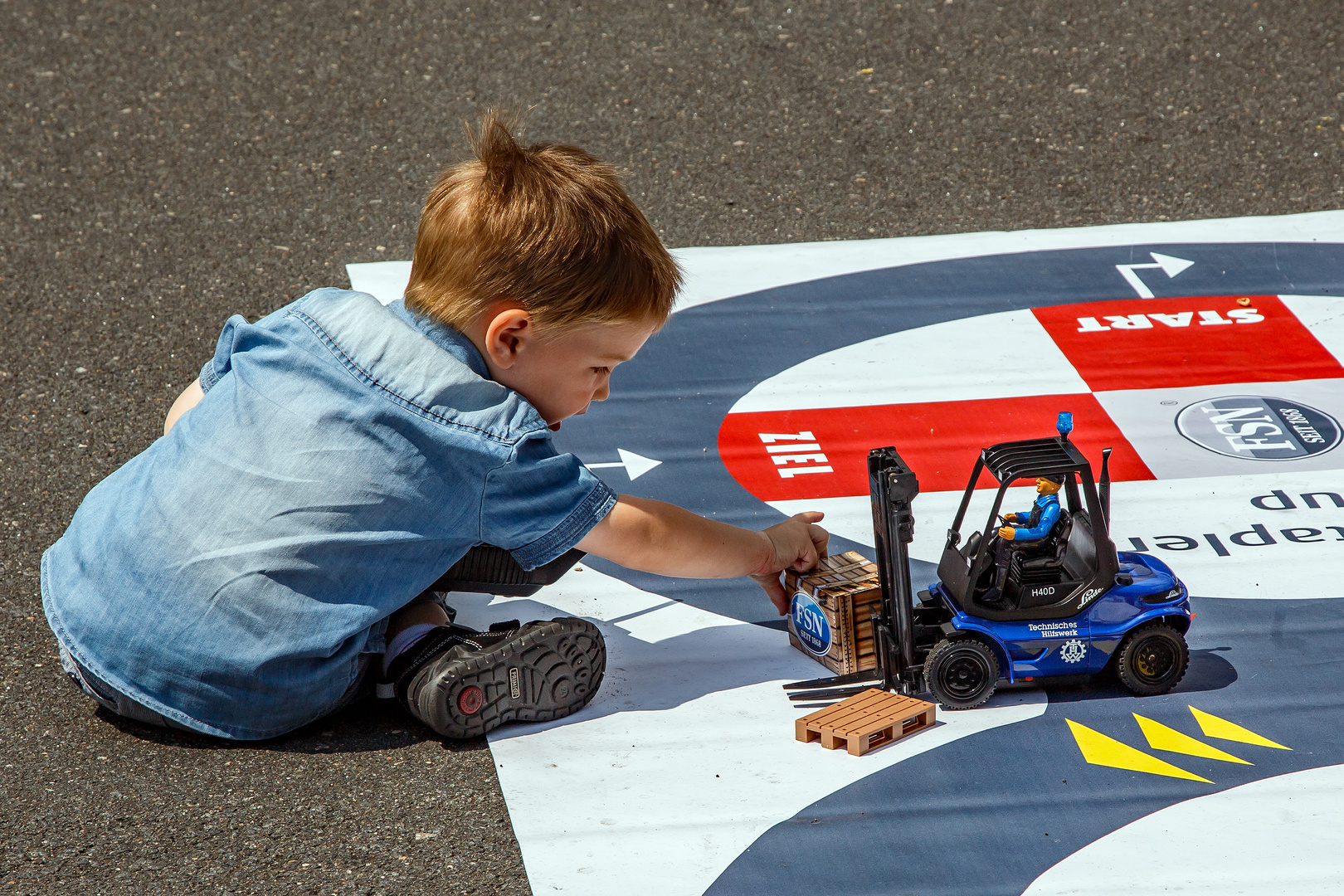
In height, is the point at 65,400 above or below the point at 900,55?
below

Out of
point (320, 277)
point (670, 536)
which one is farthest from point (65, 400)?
point (670, 536)

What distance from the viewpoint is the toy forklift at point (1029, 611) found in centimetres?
290

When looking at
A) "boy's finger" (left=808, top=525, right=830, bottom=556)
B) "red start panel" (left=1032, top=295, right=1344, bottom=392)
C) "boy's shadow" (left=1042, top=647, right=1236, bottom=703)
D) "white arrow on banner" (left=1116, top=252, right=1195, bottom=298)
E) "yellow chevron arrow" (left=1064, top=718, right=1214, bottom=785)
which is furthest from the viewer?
"white arrow on banner" (left=1116, top=252, right=1195, bottom=298)

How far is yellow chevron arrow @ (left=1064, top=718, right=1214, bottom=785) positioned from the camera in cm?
277

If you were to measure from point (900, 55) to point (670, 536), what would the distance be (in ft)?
15.5

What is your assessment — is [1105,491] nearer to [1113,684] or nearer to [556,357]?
[1113,684]

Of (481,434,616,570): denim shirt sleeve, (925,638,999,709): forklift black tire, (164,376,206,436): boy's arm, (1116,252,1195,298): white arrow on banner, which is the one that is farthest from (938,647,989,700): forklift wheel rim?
(1116,252,1195,298): white arrow on banner

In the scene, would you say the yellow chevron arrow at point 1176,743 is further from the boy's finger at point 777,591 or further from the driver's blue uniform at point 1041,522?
the boy's finger at point 777,591

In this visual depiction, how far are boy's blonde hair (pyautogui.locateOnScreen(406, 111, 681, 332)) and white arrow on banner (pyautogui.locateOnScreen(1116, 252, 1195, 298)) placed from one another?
269 cm

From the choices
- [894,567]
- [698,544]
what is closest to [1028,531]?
[894,567]

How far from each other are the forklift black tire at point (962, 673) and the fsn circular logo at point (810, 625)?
0.25 meters

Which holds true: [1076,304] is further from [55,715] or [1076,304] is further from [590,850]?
[55,715]

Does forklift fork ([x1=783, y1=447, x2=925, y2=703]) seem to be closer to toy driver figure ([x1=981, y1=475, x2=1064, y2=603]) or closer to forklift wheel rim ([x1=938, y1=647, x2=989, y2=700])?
forklift wheel rim ([x1=938, y1=647, x2=989, y2=700])

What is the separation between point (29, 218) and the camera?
5.57 metres
